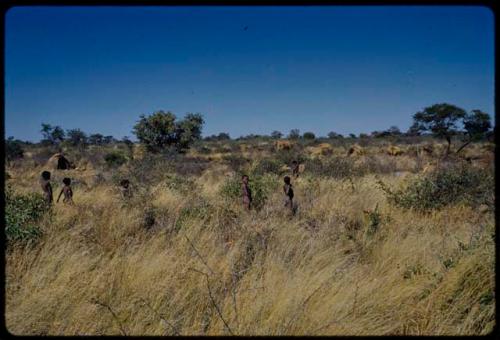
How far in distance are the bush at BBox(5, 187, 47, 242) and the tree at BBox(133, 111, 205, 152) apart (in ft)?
70.4

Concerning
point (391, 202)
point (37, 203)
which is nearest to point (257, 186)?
point (391, 202)

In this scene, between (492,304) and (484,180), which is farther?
(484,180)

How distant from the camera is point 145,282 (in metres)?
3.55

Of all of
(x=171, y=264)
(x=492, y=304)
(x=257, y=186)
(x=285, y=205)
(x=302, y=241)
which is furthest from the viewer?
(x=257, y=186)

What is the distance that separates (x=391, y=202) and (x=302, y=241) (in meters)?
3.85

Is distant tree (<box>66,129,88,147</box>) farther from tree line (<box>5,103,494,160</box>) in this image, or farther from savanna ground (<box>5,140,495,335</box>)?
savanna ground (<box>5,140,495,335</box>)

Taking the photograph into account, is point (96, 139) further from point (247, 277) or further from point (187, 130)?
point (247, 277)

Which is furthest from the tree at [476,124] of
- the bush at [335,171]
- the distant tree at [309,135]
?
the distant tree at [309,135]

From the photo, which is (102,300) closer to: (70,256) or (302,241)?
(70,256)

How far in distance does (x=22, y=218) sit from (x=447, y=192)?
759cm

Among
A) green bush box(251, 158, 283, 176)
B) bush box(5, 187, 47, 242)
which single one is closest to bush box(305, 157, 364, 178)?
green bush box(251, 158, 283, 176)

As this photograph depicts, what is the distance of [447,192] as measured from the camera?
777cm

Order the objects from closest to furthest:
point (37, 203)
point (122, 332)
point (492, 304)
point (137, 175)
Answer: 1. point (122, 332)
2. point (492, 304)
3. point (37, 203)
4. point (137, 175)

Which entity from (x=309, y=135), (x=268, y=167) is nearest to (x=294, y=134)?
(x=309, y=135)
